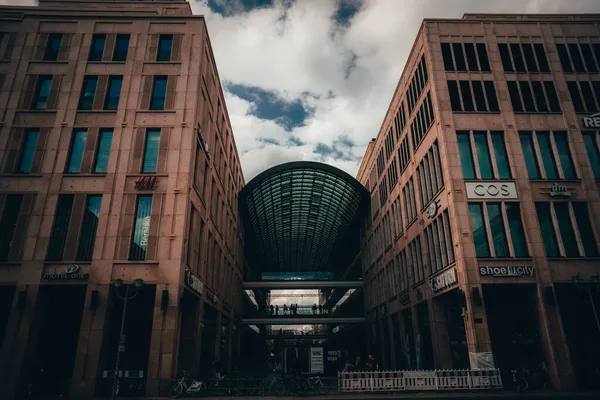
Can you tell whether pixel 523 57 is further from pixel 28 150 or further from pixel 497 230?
pixel 28 150

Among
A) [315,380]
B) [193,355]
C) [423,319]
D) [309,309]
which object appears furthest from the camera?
[309,309]

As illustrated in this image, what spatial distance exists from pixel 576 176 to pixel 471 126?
7629 millimetres

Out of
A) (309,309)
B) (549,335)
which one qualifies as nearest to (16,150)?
(549,335)

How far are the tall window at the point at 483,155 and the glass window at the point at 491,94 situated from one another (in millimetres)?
2069

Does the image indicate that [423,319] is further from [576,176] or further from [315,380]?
[576,176]

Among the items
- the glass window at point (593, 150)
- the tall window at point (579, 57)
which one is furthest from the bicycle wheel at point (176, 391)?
the tall window at point (579, 57)

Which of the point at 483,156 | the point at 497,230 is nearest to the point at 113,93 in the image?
the point at 483,156

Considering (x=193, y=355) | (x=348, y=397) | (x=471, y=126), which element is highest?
(x=471, y=126)

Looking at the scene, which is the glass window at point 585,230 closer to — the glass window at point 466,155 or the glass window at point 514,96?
the glass window at point 466,155

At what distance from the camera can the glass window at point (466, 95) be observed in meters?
26.9

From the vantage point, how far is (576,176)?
990 inches

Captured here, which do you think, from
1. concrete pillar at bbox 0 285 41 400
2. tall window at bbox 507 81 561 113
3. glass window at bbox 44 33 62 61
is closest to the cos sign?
tall window at bbox 507 81 561 113

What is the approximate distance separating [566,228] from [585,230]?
4.00 ft

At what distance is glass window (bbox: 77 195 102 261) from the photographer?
22884 millimetres
